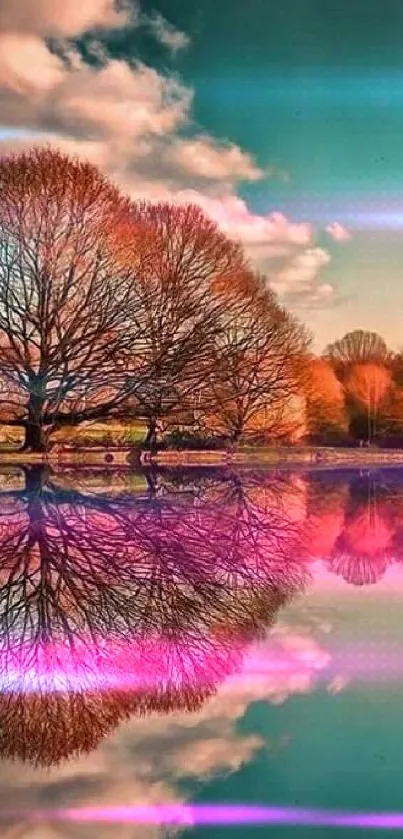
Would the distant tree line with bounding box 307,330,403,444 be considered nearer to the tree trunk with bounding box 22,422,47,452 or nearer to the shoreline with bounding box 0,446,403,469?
the shoreline with bounding box 0,446,403,469

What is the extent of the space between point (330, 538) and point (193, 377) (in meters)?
1.89

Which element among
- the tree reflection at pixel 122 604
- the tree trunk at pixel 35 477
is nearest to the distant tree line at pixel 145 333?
the tree trunk at pixel 35 477

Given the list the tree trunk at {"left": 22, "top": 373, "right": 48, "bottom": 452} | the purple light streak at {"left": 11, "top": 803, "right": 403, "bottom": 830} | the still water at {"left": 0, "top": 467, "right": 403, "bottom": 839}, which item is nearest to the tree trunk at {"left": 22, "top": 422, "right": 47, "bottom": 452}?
the tree trunk at {"left": 22, "top": 373, "right": 48, "bottom": 452}

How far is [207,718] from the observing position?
50.5 inches

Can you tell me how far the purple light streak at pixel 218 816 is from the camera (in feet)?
3.51

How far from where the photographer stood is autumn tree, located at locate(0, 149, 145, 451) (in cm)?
422

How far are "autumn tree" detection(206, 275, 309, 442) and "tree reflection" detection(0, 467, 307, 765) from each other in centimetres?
118

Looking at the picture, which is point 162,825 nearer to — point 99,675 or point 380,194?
point 99,675

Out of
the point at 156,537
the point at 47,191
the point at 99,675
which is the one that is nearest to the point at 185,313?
the point at 47,191

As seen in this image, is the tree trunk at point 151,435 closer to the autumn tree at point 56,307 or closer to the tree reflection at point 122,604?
the autumn tree at point 56,307

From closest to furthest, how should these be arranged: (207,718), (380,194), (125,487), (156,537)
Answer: (207,718) → (156,537) → (125,487) → (380,194)

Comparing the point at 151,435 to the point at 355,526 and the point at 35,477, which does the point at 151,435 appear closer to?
the point at 35,477

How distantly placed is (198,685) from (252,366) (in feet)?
10.1

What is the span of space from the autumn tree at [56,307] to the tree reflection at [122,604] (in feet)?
3.62
